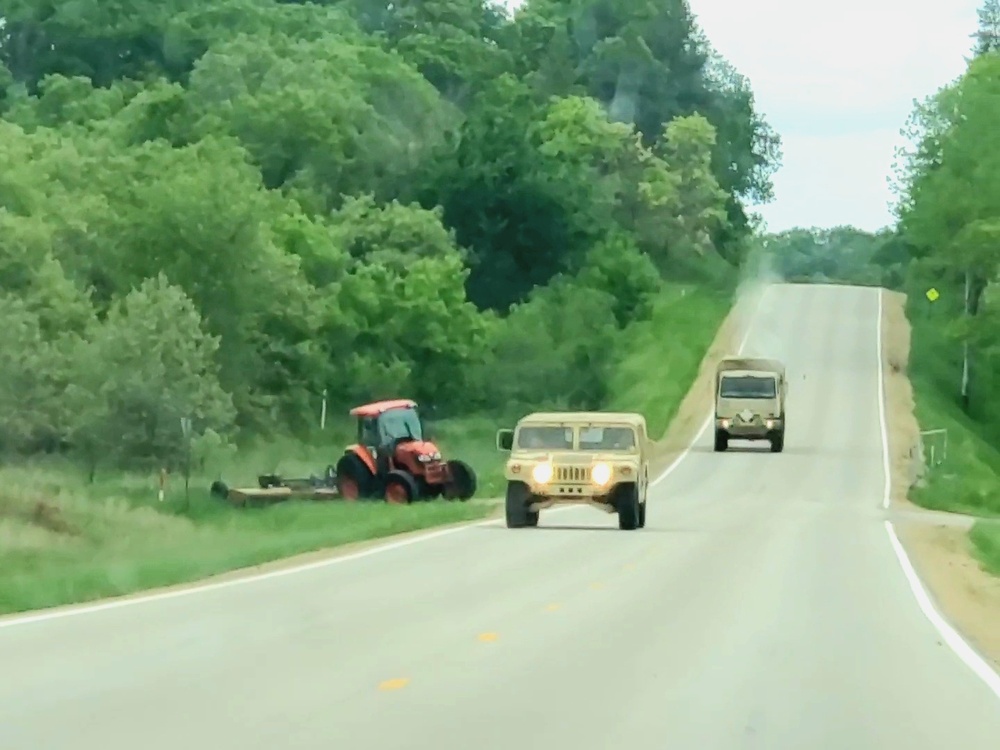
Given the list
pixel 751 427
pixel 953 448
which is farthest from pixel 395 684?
pixel 953 448

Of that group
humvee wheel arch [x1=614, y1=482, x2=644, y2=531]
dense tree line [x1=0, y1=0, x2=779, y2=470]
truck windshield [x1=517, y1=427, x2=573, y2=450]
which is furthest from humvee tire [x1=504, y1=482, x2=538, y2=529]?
dense tree line [x1=0, y1=0, x2=779, y2=470]

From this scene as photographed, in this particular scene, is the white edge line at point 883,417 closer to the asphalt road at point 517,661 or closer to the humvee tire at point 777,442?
the humvee tire at point 777,442

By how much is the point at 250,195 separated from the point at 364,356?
8.30 metres

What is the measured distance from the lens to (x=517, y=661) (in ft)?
49.8

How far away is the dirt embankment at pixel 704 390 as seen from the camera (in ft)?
213

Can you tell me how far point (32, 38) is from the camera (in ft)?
450

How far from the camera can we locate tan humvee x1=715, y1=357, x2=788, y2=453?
60938 mm

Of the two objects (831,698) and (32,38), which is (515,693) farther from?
(32,38)

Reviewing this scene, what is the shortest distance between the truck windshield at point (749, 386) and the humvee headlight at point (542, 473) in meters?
29.4

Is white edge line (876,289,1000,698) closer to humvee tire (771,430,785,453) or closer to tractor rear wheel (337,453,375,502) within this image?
tractor rear wheel (337,453,375,502)

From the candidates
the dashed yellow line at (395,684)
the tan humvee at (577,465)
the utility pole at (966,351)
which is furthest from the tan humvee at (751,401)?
the dashed yellow line at (395,684)

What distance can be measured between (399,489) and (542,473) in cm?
875

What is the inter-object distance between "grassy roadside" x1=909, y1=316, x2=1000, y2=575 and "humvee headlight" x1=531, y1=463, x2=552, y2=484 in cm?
687

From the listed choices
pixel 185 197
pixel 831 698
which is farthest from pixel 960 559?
pixel 185 197
